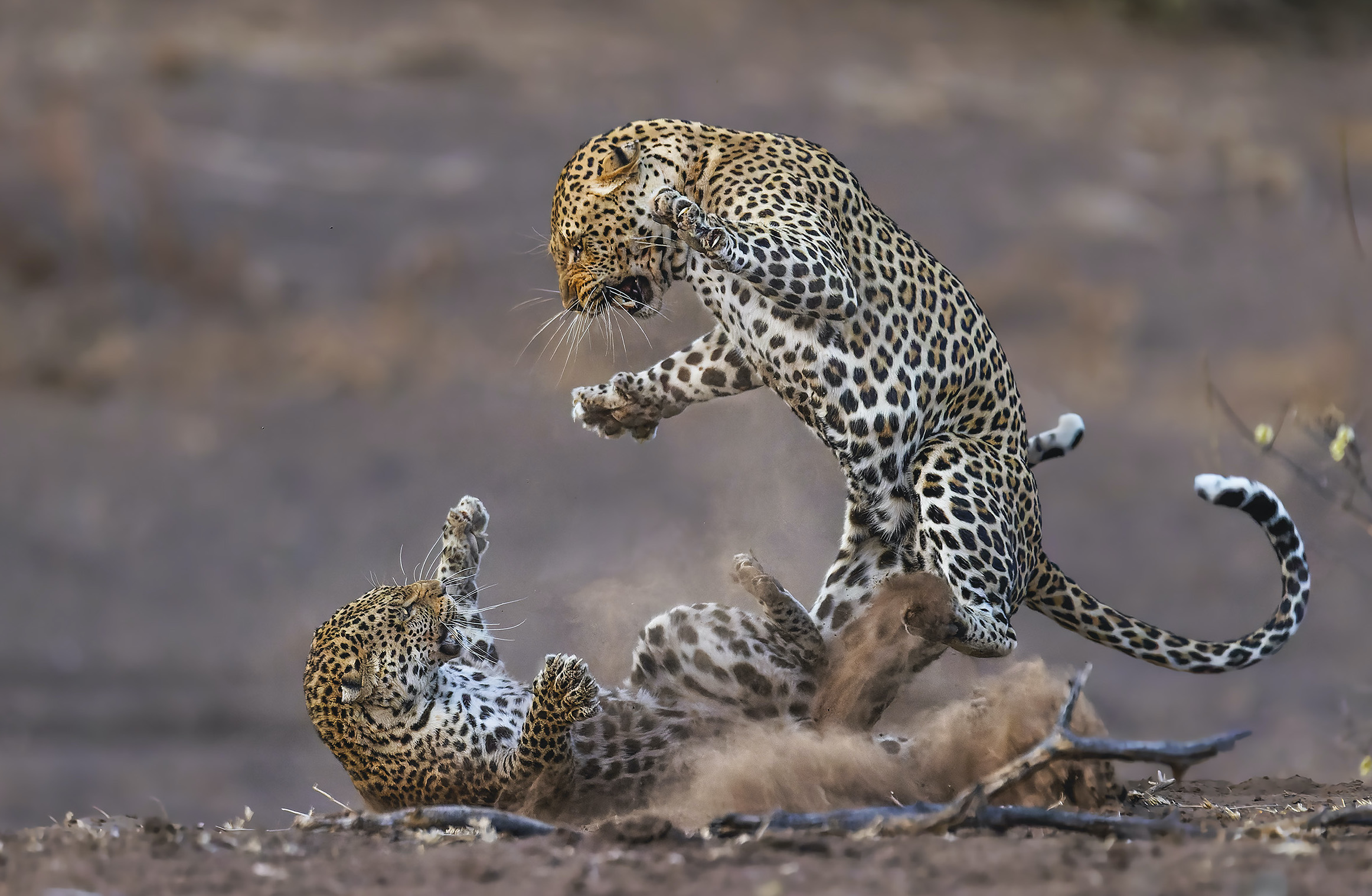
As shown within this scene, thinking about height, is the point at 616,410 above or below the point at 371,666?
above

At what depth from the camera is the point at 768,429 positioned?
5414 mm

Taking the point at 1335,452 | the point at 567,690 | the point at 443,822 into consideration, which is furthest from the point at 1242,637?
the point at 443,822

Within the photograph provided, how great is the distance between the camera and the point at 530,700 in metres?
4.30

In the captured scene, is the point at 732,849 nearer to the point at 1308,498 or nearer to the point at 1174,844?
the point at 1174,844

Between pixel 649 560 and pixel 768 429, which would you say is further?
pixel 649 560

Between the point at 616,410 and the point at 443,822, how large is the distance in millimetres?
2020

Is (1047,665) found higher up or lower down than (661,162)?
lower down

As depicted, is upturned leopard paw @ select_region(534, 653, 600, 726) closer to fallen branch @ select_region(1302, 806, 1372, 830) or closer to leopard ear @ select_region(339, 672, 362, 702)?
leopard ear @ select_region(339, 672, 362, 702)

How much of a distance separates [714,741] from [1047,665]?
1216mm

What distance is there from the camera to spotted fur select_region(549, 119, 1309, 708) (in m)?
3.99

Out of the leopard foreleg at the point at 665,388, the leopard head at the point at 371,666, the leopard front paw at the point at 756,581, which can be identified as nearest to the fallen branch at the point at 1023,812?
the leopard front paw at the point at 756,581

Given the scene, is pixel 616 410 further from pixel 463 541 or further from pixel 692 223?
pixel 692 223

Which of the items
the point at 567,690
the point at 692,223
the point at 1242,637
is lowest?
the point at 1242,637

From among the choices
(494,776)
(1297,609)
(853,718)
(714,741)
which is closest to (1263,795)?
(1297,609)
